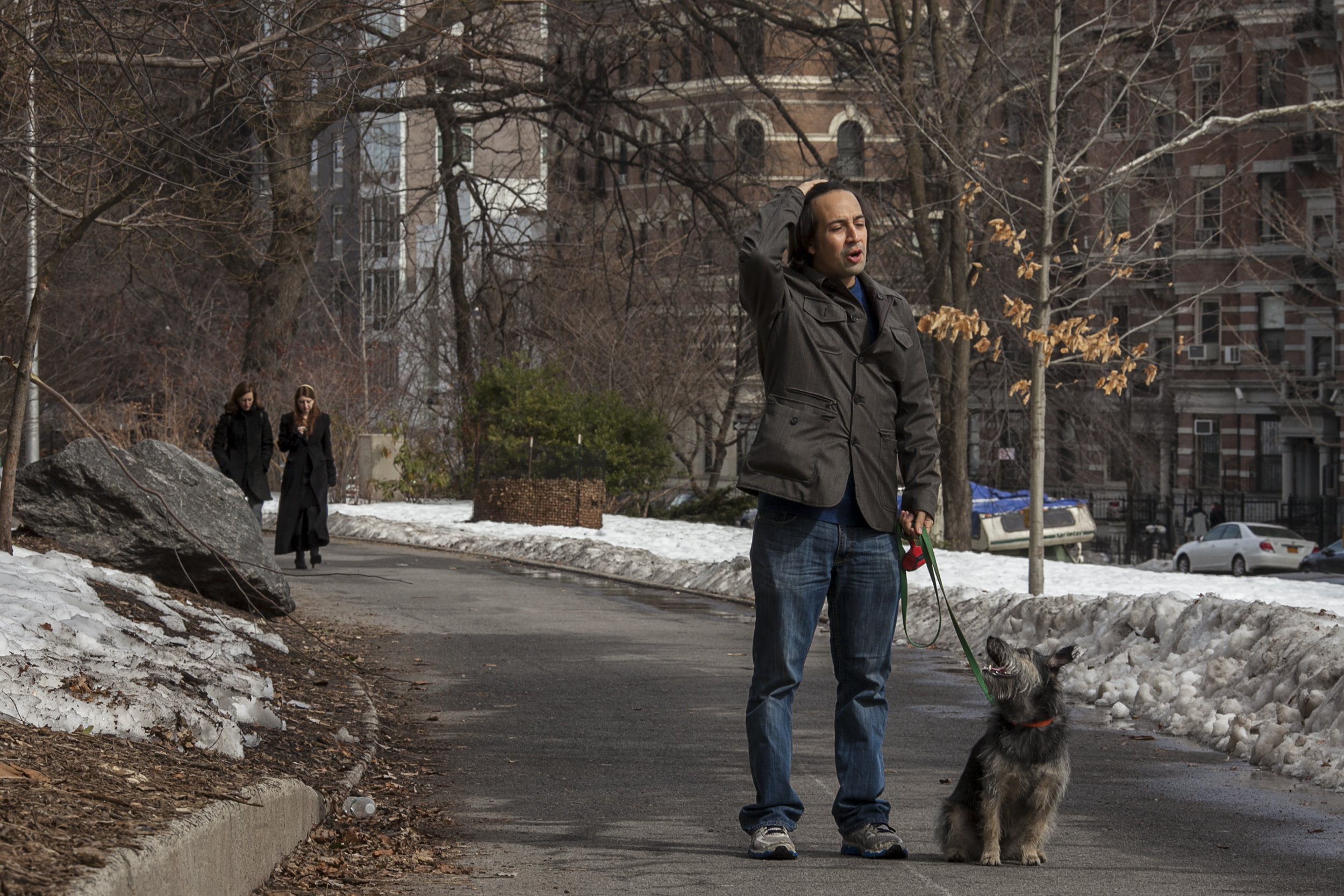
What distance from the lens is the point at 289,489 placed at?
1734cm

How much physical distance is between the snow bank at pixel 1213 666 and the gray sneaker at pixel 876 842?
9.12 feet

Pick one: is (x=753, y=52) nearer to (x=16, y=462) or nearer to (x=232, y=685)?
(x=16, y=462)

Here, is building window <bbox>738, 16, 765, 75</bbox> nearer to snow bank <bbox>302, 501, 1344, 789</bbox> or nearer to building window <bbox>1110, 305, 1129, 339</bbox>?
snow bank <bbox>302, 501, 1344, 789</bbox>

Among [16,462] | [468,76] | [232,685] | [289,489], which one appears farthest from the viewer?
[468,76]

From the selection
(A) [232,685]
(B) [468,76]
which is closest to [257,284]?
(B) [468,76]

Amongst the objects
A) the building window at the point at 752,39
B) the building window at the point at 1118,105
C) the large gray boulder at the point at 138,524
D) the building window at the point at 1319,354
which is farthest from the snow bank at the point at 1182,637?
the building window at the point at 1319,354

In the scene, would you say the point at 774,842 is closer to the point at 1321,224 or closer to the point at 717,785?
the point at 717,785

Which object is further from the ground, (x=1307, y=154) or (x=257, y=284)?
(x=1307, y=154)

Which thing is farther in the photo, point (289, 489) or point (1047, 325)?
point (289, 489)

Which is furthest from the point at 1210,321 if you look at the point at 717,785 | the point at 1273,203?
the point at 717,785

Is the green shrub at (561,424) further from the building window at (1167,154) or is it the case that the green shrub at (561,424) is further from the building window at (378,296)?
the building window at (378,296)

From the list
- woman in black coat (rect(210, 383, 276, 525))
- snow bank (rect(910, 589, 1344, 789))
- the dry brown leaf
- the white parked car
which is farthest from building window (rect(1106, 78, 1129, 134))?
the white parked car

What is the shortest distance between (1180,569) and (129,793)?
39.1 metres

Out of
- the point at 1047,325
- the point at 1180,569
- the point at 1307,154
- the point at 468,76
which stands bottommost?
the point at 1180,569
